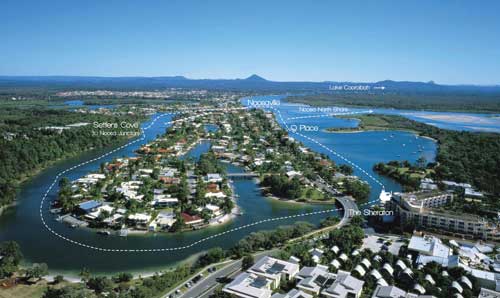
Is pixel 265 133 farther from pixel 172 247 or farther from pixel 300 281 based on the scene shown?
pixel 300 281

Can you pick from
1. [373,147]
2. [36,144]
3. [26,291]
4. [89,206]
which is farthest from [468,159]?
[36,144]

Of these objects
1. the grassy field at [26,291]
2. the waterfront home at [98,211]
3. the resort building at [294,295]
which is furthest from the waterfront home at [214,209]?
the resort building at [294,295]

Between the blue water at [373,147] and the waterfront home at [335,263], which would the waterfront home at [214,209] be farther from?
the blue water at [373,147]

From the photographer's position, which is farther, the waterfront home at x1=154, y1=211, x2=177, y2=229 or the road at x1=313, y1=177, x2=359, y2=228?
the road at x1=313, y1=177, x2=359, y2=228

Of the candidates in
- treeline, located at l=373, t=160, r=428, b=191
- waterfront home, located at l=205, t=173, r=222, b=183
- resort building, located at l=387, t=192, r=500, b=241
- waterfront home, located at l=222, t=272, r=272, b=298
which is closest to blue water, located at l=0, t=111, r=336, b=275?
waterfront home, located at l=205, t=173, r=222, b=183

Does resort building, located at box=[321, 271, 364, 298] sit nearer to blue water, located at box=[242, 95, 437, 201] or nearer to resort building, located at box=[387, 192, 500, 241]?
resort building, located at box=[387, 192, 500, 241]

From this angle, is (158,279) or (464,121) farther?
(464,121)

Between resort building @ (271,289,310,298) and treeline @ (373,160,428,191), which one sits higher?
treeline @ (373,160,428,191)

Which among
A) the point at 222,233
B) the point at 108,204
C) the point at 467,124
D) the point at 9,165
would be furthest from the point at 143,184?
the point at 467,124

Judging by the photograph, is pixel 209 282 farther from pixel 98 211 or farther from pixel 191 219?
pixel 98 211
